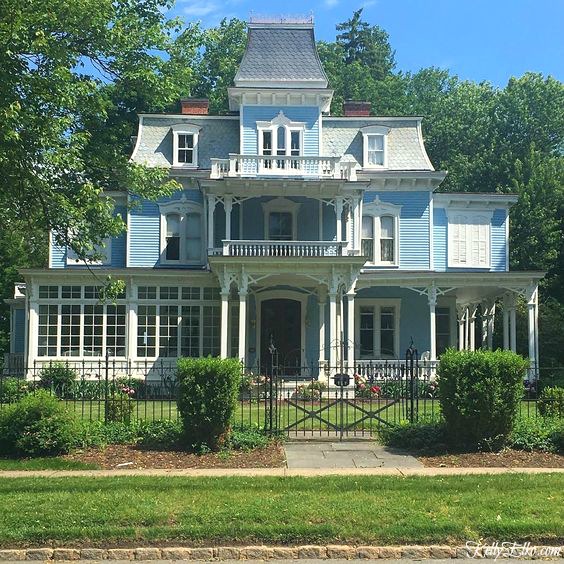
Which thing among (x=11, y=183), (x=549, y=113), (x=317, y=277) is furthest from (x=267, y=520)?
(x=549, y=113)

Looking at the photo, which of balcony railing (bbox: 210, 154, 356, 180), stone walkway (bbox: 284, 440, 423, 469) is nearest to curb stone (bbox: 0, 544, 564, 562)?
stone walkway (bbox: 284, 440, 423, 469)

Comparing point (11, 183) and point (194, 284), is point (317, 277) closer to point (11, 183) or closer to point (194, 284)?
point (194, 284)

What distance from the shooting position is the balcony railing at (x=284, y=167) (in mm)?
27312

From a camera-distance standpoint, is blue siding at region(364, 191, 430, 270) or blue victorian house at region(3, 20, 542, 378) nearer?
blue victorian house at region(3, 20, 542, 378)

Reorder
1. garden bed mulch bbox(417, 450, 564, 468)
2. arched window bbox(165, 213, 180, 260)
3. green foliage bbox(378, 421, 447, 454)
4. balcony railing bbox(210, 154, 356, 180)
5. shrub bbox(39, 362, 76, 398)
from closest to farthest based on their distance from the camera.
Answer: garden bed mulch bbox(417, 450, 564, 468) < green foliage bbox(378, 421, 447, 454) < shrub bbox(39, 362, 76, 398) < balcony railing bbox(210, 154, 356, 180) < arched window bbox(165, 213, 180, 260)

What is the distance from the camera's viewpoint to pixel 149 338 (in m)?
27.9

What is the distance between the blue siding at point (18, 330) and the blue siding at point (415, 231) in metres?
16.1

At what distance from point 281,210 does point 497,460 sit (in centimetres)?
1821

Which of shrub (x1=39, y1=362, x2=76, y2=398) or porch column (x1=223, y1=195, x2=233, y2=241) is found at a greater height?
porch column (x1=223, y1=195, x2=233, y2=241)

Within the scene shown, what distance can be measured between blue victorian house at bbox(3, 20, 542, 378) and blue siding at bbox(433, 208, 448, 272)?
0.20 ft

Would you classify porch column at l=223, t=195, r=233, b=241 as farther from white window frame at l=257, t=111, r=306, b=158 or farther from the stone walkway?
the stone walkway

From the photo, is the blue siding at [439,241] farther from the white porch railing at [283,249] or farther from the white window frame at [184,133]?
the white window frame at [184,133]

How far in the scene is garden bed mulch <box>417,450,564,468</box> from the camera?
12.0 m

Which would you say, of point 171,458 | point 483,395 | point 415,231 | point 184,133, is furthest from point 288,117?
point 171,458
